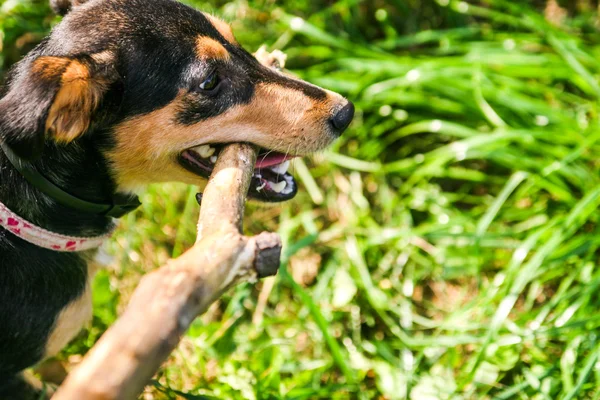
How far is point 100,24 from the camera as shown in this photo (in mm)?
2590

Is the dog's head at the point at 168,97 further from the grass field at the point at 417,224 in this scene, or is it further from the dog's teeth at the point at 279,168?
the grass field at the point at 417,224

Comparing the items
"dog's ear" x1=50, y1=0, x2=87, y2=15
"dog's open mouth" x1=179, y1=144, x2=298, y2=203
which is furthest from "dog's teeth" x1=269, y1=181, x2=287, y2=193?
"dog's ear" x1=50, y1=0, x2=87, y2=15

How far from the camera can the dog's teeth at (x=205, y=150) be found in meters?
2.78

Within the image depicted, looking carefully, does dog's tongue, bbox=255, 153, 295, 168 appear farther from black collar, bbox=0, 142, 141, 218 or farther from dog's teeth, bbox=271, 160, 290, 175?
black collar, bbox=0, 142, 141, 218

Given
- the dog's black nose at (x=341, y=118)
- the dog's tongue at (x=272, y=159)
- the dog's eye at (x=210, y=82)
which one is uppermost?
the dog's eye at (x=210, y=82)

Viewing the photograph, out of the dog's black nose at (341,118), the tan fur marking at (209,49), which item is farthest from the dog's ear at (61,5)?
the dog's black nose at (341,118)

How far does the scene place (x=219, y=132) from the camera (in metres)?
2.71

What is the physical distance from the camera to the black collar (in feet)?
8.24

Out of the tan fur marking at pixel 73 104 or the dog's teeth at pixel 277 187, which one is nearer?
the tan fur marking at pixel 73 104

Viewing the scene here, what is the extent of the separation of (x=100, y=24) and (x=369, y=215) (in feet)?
7.47

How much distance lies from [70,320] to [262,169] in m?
1.07

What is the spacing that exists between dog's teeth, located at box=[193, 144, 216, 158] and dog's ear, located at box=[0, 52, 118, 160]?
471mm

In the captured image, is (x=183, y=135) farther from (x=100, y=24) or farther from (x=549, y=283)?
(x=549, y=283)

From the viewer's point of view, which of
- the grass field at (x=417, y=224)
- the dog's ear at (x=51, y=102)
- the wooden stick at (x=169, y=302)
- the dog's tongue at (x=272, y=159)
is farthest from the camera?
the grass field at (x=417, y=224)
